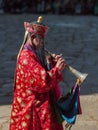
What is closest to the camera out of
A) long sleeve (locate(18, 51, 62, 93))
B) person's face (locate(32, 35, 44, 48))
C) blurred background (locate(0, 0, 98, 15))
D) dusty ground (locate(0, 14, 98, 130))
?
long sleeve (locate(18, 51, 62, 93))

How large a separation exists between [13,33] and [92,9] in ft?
36.1

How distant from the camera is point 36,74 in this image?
4.78 m

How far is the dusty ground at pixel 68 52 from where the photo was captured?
8018 millimetres

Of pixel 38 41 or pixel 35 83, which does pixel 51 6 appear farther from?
pixel 35 83

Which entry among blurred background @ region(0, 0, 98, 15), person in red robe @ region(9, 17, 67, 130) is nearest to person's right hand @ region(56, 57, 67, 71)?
person in red robe @ region(9, 17, 67, 130)

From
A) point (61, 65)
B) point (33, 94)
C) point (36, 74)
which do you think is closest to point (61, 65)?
point (61, 65)

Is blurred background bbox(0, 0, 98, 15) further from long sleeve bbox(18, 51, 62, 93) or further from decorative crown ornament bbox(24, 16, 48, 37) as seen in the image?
long sleeve bbox(18, 51, 62, 93)

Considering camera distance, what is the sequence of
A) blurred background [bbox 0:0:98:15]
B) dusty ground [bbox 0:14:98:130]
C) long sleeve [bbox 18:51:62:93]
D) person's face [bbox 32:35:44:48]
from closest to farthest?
long sleeve [bbox 18:51:62:93]
person's face [bbox 32:35:44:48]
dusty ground [bbox 0:14:98:130]
blurred background [bbox 0:0:98:15]

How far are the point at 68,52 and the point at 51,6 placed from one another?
1493 cm

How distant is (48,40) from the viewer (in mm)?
16344

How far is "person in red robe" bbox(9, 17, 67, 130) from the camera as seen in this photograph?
189 inches

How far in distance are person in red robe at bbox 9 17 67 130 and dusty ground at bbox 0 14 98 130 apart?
210cm

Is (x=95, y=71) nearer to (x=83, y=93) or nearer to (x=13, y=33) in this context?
(x=83, y=93)

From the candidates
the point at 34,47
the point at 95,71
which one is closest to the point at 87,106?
the point at 95,71
